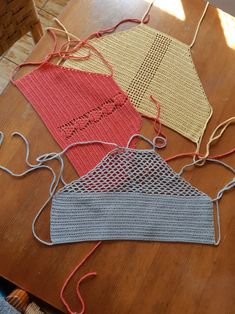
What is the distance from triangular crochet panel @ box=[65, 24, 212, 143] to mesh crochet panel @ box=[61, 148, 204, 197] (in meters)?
0.11

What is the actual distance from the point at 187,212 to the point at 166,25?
545mm

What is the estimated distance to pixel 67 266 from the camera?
902 millimetres

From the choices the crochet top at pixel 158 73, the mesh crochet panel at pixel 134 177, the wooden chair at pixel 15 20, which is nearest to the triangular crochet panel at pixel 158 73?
the crochet top at pixel 158 73

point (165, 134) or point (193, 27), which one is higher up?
point (193, 27)

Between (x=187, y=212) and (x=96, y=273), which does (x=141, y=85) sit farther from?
(x=96, y=273)

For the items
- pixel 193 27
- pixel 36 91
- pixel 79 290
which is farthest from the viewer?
pixel 193 27

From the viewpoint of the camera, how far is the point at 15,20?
51.4 inches

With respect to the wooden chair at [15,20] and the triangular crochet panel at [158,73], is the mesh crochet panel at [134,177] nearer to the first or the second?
the triangular crochet panel at [158,73]

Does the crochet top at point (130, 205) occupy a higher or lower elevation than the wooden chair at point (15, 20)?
lower

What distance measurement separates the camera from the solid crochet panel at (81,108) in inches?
39.4

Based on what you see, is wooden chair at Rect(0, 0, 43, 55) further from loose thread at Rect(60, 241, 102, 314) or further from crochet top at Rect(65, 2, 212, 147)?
loose thread at Rect(60, 241, 102, 314)

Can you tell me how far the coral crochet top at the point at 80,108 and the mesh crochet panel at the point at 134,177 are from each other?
0.09 ft

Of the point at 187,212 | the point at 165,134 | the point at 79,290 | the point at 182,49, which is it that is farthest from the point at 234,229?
the point at 182,49

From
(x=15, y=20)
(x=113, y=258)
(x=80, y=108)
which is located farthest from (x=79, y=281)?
(x=15, y=20)
